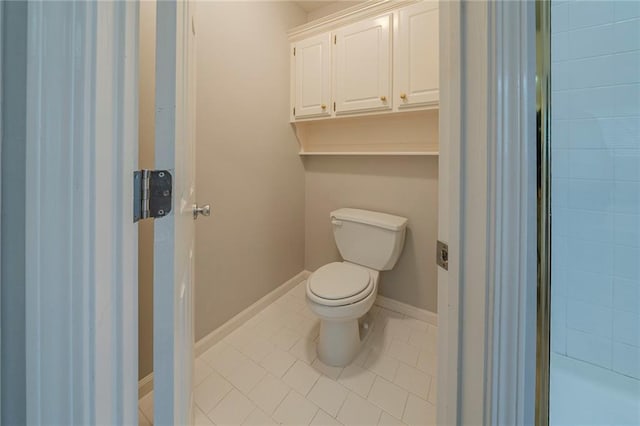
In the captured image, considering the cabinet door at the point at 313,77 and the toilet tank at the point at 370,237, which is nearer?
the toilet tank at the point at 370,237

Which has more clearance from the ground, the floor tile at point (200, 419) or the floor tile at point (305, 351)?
the floor tile at point (305, 351)

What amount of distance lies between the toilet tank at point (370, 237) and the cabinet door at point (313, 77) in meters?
0.78

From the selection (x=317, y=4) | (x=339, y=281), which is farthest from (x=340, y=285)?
(x=317, y=4)

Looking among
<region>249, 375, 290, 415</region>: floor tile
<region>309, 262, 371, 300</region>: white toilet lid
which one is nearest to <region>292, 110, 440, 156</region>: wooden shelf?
<region>309, 262, 371, 300</region>: white toilet lid

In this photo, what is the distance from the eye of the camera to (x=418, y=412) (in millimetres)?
1152

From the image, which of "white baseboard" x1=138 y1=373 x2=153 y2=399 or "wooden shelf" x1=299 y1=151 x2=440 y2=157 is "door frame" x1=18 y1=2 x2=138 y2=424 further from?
"wooden shelf" x1=299 y1=151 x2=440 y2=157

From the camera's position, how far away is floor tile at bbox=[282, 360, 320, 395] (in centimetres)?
129

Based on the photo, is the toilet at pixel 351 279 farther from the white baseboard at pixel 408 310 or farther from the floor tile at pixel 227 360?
the floor tile at pixel 227 360

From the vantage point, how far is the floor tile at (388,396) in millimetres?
1174
